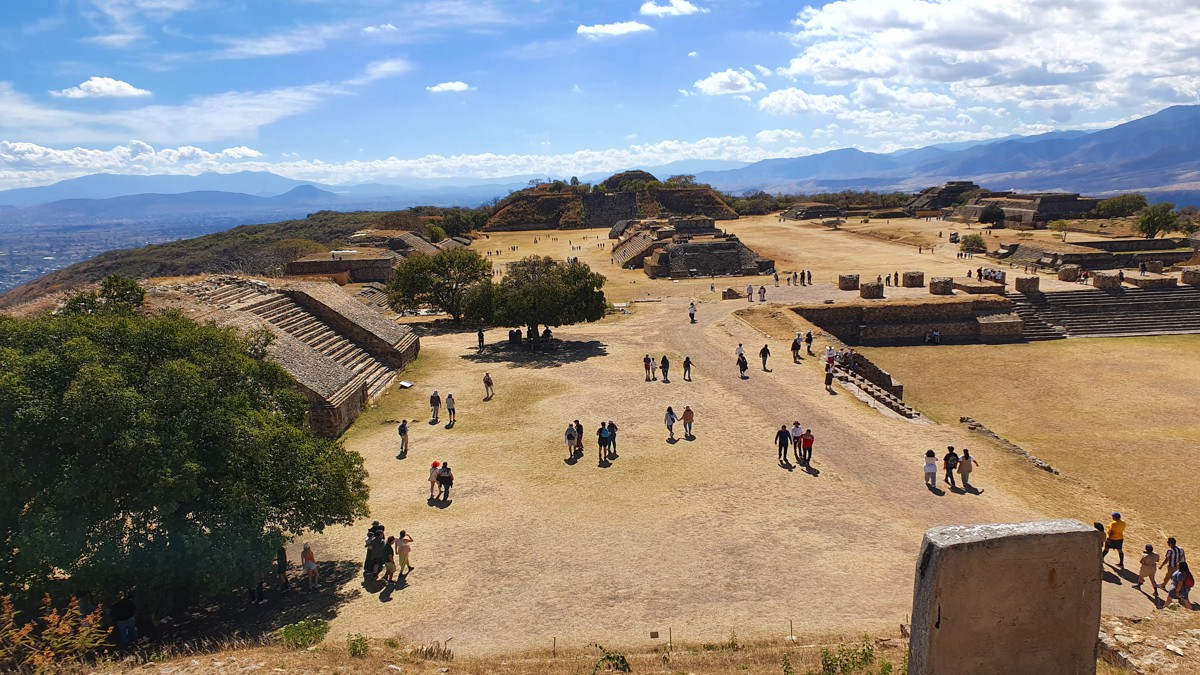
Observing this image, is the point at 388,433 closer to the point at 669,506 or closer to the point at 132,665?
the point at 669,506

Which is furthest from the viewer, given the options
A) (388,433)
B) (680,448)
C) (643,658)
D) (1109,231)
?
(1109,231)

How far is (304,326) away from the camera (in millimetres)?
21766

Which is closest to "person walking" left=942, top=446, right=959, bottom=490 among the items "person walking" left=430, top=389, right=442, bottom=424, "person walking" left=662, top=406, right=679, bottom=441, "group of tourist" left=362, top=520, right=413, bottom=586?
"person walking" left=662, top=406, right=679, bottom=441

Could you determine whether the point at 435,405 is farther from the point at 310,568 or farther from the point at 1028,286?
the point at 1028,286

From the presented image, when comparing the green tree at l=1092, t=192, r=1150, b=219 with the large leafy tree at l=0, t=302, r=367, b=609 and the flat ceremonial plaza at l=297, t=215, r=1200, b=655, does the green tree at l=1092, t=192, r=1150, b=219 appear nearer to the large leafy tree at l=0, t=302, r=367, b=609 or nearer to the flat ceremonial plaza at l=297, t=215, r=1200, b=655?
the flat ceremonial plaza at l=297, t=215, r=1200, b=655

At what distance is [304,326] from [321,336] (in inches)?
22.6

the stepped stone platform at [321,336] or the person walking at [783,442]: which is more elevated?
the stepped stone platform at [321,336]

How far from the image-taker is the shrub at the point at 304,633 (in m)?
8.33

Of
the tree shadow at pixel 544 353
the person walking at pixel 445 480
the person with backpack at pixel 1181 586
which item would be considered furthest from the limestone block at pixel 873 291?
the person walking at pixel 445 480

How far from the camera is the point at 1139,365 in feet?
82.0

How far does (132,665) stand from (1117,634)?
10710mm

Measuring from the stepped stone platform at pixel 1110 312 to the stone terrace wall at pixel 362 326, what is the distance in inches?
985

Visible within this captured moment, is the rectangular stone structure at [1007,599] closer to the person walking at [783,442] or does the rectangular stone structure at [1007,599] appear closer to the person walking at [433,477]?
the person walking at [783,442]

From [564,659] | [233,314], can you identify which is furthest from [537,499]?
[233,314]
